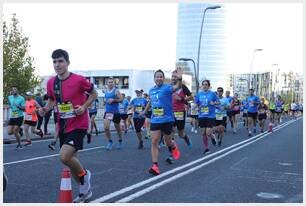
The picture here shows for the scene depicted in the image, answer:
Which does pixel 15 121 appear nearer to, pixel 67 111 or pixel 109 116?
pixel 109 116

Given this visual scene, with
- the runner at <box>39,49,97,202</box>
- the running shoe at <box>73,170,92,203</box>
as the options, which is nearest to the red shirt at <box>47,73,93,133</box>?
the runner at <box>39,49,97,202</box>

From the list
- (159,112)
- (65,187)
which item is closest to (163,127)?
(159,112)

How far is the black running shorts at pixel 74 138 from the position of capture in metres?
5.46

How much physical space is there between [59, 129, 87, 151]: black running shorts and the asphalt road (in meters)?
0.74

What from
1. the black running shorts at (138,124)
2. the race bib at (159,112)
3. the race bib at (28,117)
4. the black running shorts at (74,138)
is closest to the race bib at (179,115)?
the black running shorts at (138,124)

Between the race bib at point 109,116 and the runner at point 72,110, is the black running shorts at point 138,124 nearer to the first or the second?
the race bib at point 109,116

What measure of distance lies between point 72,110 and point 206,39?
157919 mm

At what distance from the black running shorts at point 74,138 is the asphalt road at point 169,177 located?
2.44 ft

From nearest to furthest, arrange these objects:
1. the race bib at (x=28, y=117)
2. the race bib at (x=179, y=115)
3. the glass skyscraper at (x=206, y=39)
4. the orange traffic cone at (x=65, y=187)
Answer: the orange traffic cone at (x=65, y=187)
the race bib at (x=179, y=115)
the race bib at (x=28, y=117)
the glass skyscraper at (x=206, y=39)

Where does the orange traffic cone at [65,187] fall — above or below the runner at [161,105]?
below

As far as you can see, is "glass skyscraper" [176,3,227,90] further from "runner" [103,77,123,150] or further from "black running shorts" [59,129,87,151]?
"black running shorts" [59,129,87,151]

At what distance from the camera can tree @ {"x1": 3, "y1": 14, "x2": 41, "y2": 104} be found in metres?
40.5

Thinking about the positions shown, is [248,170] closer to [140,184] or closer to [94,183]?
[140,184]

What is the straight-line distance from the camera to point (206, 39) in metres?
160
